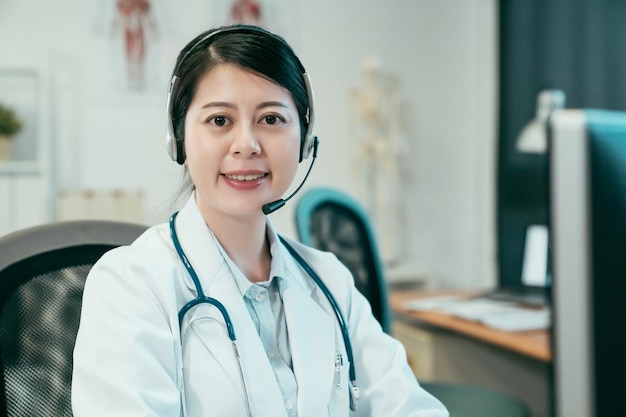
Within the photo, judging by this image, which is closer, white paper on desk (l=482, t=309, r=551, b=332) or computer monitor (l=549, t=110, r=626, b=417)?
computer monitor (l=549, t=110, r=626, b=417)

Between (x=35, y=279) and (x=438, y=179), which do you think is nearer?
(x=35, y=279)

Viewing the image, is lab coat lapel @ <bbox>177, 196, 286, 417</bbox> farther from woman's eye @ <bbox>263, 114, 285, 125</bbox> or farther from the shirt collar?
woman's eye @ <bbox>263, 114, 285, 125</bbox>

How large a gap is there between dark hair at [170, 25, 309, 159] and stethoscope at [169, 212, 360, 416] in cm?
17

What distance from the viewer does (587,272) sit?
532 millimetres

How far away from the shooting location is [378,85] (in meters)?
3.28

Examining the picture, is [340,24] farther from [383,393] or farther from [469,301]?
[383,393]

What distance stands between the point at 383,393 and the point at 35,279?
1.60 feet

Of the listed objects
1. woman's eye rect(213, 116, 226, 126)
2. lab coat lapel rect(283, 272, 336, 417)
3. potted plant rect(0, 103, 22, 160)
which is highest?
potted plant rect(0, 103, 22, 160)

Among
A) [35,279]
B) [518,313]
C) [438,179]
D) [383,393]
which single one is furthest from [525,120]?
[35,279]

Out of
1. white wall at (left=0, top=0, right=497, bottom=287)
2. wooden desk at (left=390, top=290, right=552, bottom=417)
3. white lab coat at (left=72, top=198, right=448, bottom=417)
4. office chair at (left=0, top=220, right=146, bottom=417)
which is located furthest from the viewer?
white wall at (left=0, top=0, right=497, bottom=287)

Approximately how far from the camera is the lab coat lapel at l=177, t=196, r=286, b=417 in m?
0.80

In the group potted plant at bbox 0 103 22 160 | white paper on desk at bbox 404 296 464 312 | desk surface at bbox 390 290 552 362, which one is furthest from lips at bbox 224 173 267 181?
potted plant at bbox 0 103 22 160

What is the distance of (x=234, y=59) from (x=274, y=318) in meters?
0.35

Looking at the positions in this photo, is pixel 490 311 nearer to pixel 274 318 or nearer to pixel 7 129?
pixel 274 318
